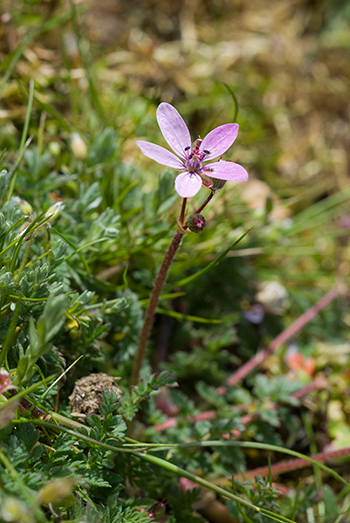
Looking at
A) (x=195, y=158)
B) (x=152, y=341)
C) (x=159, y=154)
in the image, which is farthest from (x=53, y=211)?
(x=152, y=341)

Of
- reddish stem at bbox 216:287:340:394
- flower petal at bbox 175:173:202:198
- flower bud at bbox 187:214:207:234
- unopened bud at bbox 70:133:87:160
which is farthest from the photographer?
reddish stem at bbox 216:287:340:394

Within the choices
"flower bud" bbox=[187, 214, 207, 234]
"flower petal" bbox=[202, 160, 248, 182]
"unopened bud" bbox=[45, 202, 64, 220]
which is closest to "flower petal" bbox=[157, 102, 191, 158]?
"flower petal" bbox=[202, 160, 248, 182]

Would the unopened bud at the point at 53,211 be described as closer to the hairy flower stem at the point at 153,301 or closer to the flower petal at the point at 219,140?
the hairy flower stem at the point at 153,301

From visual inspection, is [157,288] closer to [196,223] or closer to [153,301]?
[153,301]

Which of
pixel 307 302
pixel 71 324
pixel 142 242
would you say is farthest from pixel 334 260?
pixel 71 324

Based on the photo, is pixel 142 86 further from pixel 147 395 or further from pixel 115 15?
pixel 147 395

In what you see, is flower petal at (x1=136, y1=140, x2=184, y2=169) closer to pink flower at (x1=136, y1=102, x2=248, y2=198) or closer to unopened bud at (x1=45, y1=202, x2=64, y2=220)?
pink flower at (x1=136, y1=102, x2=248, y2=198)

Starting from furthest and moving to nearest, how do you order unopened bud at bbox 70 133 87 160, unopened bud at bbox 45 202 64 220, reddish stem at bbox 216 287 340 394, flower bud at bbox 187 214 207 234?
reddish stem at bbox 216 287 340 394 → unopened bud at bbox 70 133 87 160 → unopened bud at bbox 45 202 64 220 → flower bud at bbox 187 214 207 234
